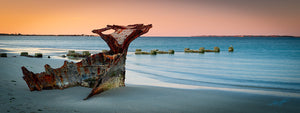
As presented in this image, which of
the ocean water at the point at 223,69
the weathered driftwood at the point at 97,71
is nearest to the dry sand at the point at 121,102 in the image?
the weathered driftwood at the point at 97,71

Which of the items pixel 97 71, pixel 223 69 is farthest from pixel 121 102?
pixel 223 69

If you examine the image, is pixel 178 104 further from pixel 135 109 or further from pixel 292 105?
pixel 292 105

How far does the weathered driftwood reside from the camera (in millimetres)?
6941

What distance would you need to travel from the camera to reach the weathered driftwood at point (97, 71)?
6.94 metres

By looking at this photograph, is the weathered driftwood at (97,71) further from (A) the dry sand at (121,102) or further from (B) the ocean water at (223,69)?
(B) the ocean water at (223,69)

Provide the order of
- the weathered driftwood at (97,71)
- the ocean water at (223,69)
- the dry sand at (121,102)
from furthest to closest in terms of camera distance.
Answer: the ocean water at (223,69) → the weathered driftwood at (97,71) → the dry sand at (121,102)

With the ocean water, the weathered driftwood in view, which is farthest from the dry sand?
the ocean water

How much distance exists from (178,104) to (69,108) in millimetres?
2814

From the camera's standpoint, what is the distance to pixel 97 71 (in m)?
7.95

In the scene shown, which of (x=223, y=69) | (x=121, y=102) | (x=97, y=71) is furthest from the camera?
(x=223, y=69)

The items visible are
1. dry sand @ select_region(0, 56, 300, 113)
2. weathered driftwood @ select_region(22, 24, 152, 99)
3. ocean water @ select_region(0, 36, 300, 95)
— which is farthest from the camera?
ocean water @ select_region(0, 36, 300, 95)

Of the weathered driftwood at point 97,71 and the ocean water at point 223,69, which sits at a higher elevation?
the weathered driftwood at point 97,71

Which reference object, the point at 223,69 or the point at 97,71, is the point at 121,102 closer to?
the point at 97,71

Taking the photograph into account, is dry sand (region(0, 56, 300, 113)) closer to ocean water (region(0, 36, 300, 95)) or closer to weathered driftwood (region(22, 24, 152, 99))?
weathered driftwood (region(22, 24, 152, 99))
